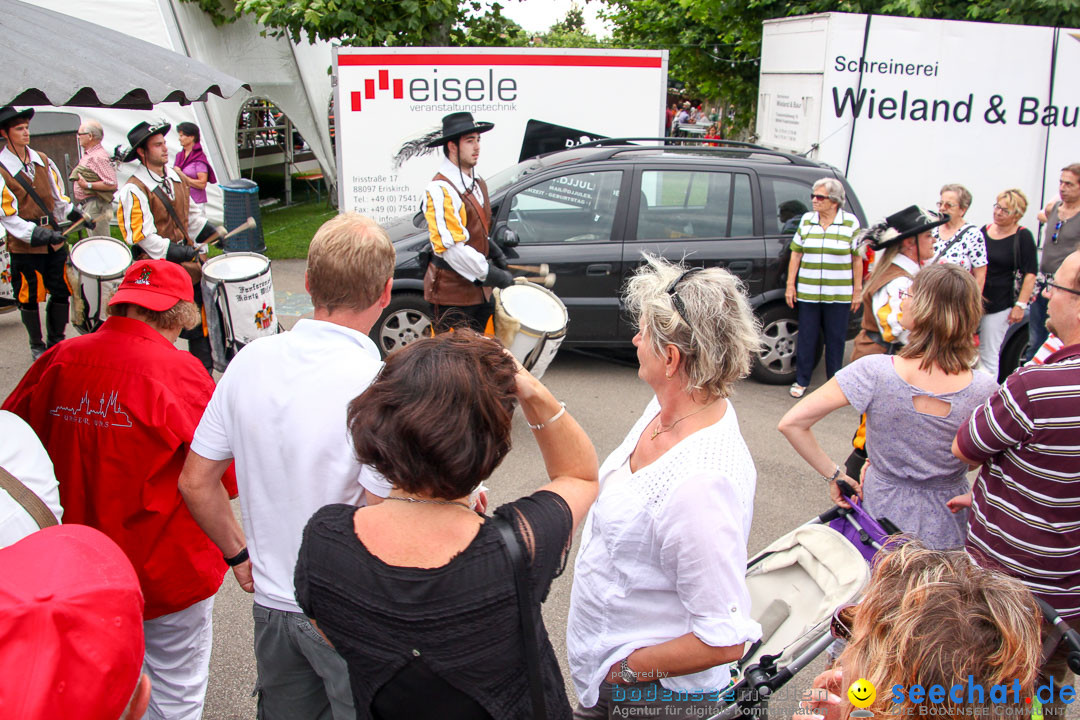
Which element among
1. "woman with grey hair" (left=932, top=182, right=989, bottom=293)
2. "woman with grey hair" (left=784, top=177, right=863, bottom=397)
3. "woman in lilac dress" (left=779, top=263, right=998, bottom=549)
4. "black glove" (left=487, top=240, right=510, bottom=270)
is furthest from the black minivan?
"woman in lilac dress" (left=779, top=263, right=998, bottom=549)

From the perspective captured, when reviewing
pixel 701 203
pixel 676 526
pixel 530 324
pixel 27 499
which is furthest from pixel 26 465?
pixel 701 203

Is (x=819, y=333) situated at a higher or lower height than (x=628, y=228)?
lower

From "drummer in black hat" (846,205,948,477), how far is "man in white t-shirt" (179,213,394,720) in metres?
3.12

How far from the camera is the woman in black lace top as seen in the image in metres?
1.36

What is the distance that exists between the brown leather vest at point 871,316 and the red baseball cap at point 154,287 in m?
3.62

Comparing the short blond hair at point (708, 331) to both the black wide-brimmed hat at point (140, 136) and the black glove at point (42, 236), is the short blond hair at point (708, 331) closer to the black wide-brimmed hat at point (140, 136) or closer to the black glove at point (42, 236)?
the black wide-brimmed hat at point (140, 136)

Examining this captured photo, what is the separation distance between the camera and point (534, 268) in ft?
19.6

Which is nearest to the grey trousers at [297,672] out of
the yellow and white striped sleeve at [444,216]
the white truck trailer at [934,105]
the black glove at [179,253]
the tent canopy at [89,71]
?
the tent canopy at [89,71]

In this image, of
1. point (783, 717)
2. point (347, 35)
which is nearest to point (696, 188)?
point (783, 717)

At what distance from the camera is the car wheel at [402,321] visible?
6.21m

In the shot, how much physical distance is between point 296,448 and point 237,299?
3.34m

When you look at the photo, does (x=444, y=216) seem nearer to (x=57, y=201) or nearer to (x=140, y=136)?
(x=140, y=136)

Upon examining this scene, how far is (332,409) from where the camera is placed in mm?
1907

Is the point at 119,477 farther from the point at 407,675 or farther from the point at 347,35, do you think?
the point at 347,35
